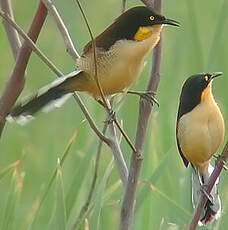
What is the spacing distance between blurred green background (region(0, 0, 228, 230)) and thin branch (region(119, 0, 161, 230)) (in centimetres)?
36

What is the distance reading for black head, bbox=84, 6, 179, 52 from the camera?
65.9 inches

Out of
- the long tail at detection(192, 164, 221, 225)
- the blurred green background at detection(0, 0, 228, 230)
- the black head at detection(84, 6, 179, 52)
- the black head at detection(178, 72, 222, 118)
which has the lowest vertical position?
the blurred green background at detection(0, 0, 228, 230)

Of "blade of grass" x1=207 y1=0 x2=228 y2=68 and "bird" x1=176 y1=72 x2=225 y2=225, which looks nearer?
"bird" x1=176 y1=72 x2=225 y2=225

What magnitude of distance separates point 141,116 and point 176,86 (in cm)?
204

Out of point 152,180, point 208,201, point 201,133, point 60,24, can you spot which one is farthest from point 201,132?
point 152,180

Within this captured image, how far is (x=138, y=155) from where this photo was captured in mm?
1638

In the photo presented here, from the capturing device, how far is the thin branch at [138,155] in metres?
1.62

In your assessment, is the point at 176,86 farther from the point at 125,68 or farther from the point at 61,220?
the point at 125,68

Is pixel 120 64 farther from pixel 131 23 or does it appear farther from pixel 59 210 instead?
pixel 59 210

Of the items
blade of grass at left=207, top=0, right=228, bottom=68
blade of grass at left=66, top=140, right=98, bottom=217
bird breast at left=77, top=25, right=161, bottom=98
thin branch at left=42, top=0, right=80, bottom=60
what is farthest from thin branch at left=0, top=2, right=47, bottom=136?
blade of grass at left=207, top=0, right=228, bottom=68

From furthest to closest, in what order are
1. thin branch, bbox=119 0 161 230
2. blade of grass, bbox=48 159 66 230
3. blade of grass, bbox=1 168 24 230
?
blade of grass, bbox=1 168 24 230 → blade of grass, bbox=48 159 66 230 → thin branch, bbox=119 0 161 230

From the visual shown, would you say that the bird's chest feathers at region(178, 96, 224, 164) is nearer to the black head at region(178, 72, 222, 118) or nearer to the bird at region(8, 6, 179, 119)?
the black head at region(178, 72, 222, 118)

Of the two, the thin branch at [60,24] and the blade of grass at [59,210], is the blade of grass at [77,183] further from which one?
the thin branch at [60,24]

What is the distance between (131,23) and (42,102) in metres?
0.21
